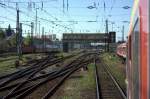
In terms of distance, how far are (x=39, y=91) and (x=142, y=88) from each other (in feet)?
54.2

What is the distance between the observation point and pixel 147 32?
2.89 meters

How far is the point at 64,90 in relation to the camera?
19.9 meters

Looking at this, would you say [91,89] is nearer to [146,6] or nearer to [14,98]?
[14,98]

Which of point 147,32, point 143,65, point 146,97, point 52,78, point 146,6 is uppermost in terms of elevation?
point 146,6

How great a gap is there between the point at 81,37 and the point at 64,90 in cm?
11971

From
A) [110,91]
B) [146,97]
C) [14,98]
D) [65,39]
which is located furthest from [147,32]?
[65,39]

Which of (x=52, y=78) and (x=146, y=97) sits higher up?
(x=146, y=97)

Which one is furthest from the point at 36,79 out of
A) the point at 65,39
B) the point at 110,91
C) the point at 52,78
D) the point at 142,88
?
the point at 65,39

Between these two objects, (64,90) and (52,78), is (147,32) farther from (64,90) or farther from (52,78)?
(52,78)

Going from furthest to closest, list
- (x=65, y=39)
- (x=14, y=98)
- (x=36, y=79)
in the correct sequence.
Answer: (x=65, y=39), (x=36, y=79), (x=14, y=98)

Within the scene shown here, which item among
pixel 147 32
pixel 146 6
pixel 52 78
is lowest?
pixel 52 78

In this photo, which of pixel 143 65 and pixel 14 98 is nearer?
pixel 143 65

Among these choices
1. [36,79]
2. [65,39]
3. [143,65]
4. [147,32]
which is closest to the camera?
[147,32]

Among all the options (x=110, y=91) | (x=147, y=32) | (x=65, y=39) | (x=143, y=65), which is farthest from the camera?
(x=65, y=39)
